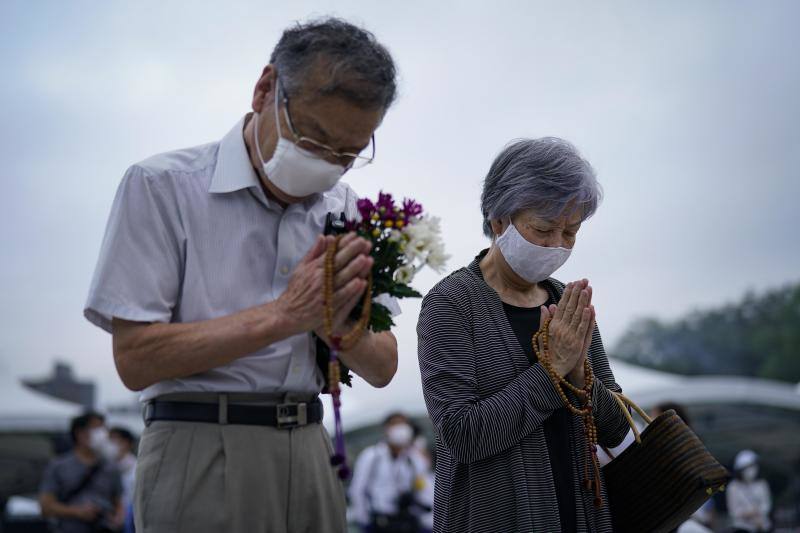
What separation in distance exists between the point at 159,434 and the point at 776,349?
73.4 m

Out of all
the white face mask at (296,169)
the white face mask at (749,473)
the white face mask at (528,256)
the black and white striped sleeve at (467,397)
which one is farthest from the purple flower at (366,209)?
the white face mask at (749,473)

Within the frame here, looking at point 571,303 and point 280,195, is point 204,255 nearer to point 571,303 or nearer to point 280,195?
point 280,195

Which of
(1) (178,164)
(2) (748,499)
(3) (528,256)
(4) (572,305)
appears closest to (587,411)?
(4) (572,305)

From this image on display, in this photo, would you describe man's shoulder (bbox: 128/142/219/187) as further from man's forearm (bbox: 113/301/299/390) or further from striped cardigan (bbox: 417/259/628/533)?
striped cardigan (bbox: 417/259/628/533)

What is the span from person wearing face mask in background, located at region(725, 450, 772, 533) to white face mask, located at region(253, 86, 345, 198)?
10494 mm

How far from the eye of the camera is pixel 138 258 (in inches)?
90.4

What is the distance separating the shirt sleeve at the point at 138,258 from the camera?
7.43 feet

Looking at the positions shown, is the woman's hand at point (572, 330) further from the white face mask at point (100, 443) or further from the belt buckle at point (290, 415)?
the white face mask at point (100, 443)

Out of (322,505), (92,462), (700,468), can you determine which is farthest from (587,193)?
(92,462)

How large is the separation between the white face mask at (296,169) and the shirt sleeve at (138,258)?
29 cm

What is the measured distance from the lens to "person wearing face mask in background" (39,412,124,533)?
991 cm

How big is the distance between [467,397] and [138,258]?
125 centimetres

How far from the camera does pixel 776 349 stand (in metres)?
69.0

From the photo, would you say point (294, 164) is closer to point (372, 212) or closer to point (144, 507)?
point (372, 212)
